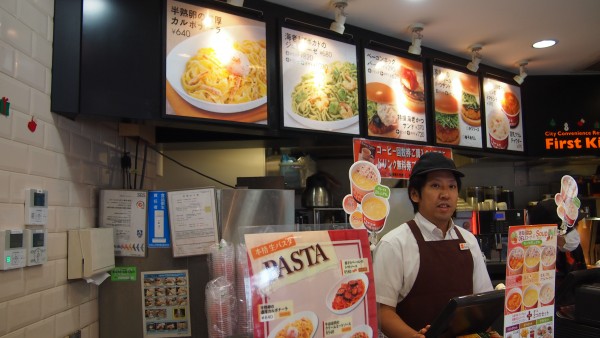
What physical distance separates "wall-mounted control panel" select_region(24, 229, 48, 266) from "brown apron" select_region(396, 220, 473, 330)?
177 centimetres

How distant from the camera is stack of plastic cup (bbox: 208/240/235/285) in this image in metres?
2.59

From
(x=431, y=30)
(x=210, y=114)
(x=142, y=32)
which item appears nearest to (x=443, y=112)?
(x=431, y=30)

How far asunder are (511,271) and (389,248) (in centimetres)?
63

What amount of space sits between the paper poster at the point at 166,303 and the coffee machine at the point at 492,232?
3.47 meters

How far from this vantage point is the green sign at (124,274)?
3.04 m

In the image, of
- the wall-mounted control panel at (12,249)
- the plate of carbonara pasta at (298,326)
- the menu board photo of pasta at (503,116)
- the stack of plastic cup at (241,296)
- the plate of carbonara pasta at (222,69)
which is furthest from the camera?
the menu board photo of pasta at (503,116)

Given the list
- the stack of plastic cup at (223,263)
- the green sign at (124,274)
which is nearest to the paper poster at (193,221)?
the green sign at (124,274)

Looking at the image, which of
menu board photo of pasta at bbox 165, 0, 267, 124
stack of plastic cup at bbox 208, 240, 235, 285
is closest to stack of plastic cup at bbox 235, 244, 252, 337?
stack of plastic cup at bbox 208, 240, 235, 285

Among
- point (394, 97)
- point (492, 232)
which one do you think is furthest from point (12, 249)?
point (492, 232)

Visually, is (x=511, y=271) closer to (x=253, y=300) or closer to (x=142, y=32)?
(x=253, y=300)

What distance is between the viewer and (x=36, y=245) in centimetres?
228

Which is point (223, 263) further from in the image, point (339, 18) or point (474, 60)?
point (474, 60)

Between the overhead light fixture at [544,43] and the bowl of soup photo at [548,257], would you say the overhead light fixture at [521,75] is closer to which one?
the overhead light fixture at [544,43]

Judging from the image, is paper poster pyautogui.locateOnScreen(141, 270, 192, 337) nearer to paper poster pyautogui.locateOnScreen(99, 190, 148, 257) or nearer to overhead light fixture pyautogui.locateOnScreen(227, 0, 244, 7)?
paper poster pyautogui.locateOnScreen(99, 190, 148, 257)
